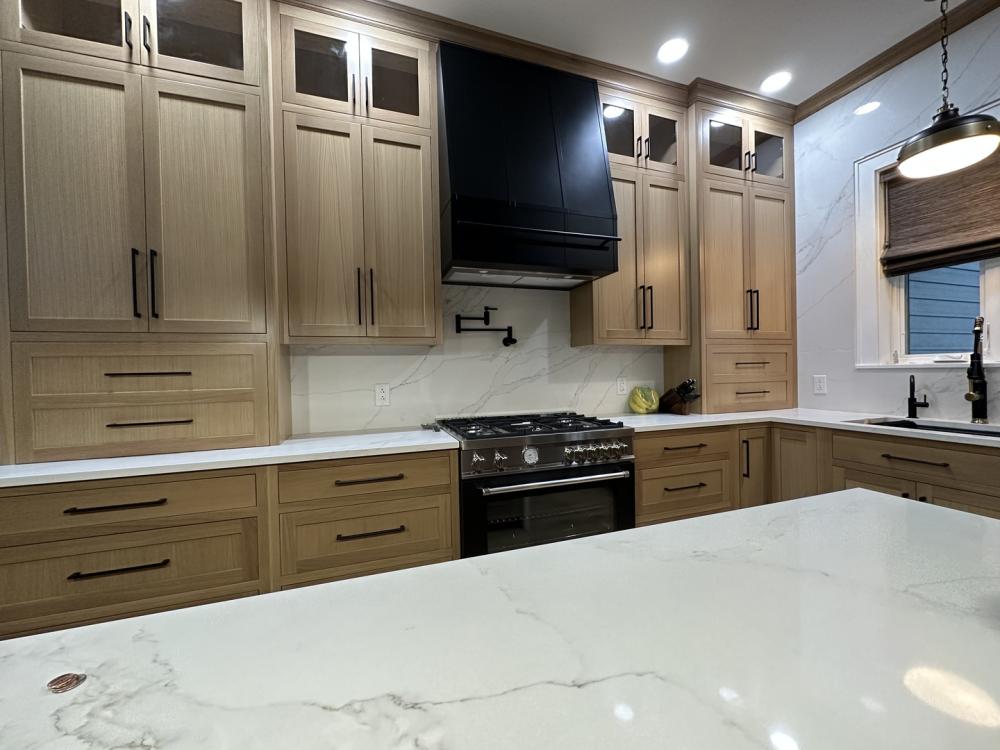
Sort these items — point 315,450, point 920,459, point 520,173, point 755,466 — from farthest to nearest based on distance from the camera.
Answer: point 755,466 < point 520,173 < point 920,459 < point 315,450

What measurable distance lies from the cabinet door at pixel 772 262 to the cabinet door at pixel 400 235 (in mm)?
2167

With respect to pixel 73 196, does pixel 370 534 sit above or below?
below

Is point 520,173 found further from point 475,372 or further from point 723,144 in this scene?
point 723,144

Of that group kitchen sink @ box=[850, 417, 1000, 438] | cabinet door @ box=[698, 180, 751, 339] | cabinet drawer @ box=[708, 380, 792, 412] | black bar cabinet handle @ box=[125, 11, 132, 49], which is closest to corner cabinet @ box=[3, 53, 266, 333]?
black bar cabinet handle @ box=[125, 11, 132, 49]

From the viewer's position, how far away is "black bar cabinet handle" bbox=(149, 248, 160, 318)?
1.83 metres

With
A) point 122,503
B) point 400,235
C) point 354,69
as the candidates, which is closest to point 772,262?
point 400,235

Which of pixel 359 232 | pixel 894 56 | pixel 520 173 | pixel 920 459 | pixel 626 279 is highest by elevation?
pixel 894 56

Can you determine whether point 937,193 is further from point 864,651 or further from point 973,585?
point 864,651

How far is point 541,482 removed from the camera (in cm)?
212

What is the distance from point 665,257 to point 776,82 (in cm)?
129

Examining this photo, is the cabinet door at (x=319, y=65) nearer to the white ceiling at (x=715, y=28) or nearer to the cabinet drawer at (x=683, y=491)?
the white ceiling at (x=715, y=28)

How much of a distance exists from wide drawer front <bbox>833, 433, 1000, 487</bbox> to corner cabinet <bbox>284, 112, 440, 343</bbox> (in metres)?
2.17

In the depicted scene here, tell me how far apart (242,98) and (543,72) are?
147 cm

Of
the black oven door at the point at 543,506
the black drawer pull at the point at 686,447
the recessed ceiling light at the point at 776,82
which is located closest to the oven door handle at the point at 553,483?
the black oven door at the point at 543,506
